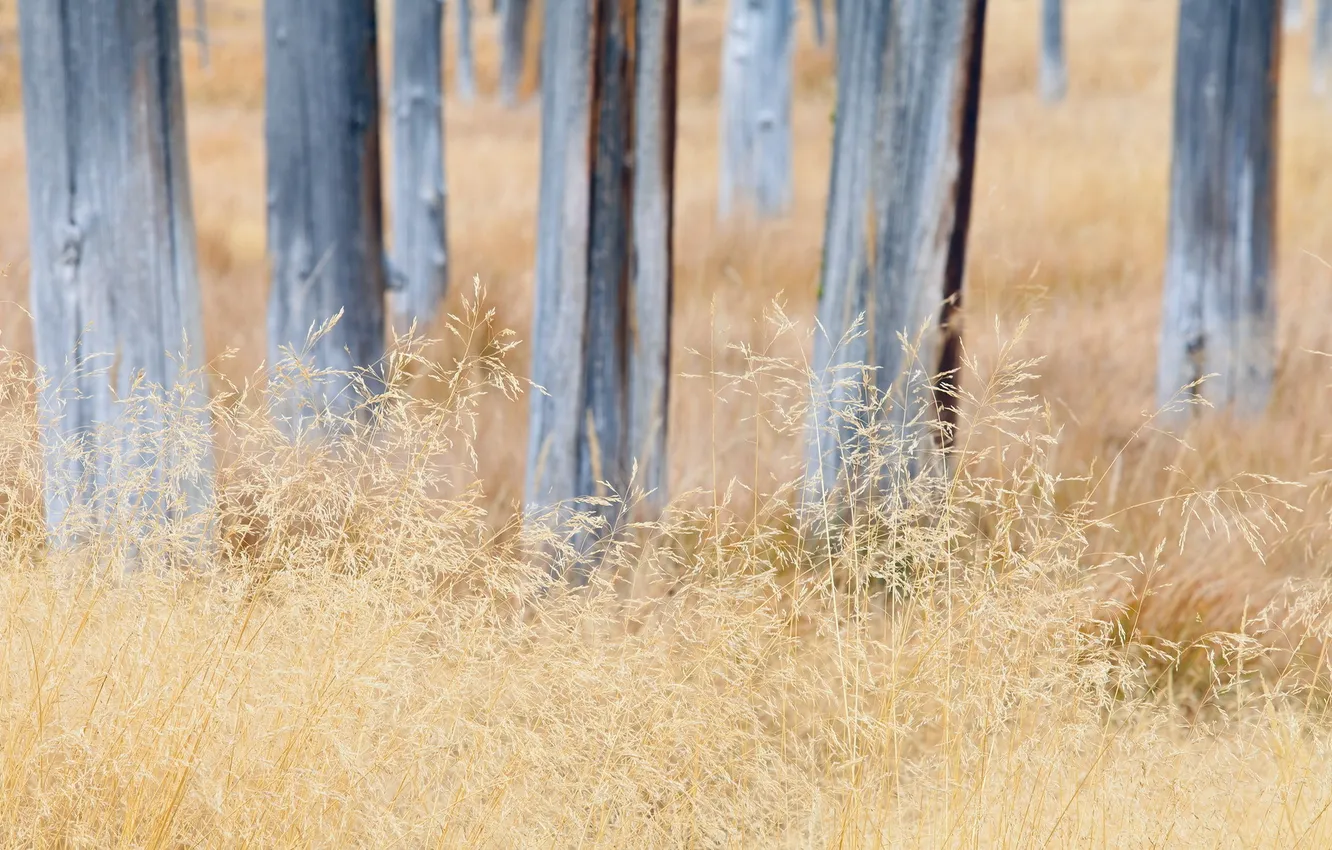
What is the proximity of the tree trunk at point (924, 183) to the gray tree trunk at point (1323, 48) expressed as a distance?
20.0 m

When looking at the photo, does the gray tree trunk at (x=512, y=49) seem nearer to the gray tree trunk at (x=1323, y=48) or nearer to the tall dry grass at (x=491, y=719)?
the gray tree trunk at (x=1323, y=48)

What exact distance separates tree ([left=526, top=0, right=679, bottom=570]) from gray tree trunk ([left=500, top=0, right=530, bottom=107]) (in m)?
17.8

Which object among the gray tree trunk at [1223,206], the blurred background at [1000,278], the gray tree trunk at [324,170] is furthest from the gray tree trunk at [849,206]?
the gray tree trunk at [1223,206]

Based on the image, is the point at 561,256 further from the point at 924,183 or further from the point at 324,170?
the point at 924,183

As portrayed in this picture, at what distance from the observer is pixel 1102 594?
10.2 feet

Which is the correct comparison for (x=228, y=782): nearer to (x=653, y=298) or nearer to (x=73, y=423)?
(x=73, y=423)

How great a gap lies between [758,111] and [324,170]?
269 inches

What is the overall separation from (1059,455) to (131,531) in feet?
10.2

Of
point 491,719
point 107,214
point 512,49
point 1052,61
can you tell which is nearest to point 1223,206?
point 491,719

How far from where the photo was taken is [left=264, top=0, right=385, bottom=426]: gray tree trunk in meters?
3.38

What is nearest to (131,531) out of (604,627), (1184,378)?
(604,627)

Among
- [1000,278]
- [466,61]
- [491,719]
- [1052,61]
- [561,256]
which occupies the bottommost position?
[491,719]

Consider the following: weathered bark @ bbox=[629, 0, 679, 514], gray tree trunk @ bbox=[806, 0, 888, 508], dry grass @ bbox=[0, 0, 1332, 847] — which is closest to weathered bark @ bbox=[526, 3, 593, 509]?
weathered bark @ bbox=[629, 0, 679, 514]

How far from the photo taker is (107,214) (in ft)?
9.57
